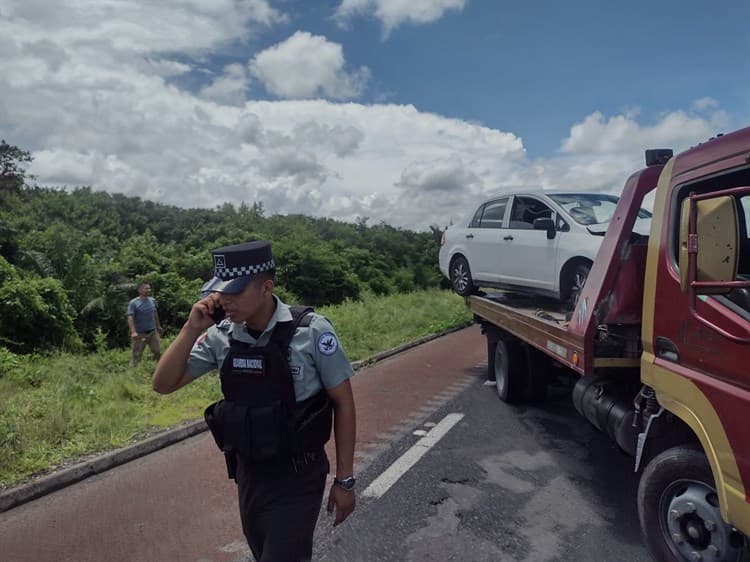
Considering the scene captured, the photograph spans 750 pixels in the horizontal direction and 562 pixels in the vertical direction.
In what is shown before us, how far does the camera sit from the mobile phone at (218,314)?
2.12 meters

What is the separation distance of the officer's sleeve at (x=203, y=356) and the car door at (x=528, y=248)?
175 inches

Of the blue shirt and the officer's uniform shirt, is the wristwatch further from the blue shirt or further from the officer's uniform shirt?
the blue shirt

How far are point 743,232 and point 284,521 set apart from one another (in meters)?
2.69

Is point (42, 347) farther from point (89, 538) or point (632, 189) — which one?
point (632, 189)

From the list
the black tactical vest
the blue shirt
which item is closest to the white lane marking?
the black tactical vest

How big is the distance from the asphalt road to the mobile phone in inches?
81.5

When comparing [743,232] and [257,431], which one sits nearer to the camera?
[257,431]

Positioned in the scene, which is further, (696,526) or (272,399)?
(696,526)

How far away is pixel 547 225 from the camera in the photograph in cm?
596

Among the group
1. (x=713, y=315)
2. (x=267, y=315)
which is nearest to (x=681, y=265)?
(x=713, y=315)

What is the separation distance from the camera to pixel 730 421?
7.86 feet

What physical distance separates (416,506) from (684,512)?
1.88 m

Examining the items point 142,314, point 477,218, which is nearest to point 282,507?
point 477,218

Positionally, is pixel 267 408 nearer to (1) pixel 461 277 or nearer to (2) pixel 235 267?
(2) pixel 235 267
